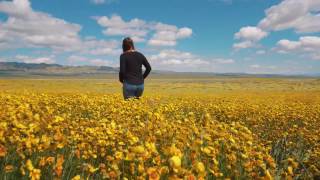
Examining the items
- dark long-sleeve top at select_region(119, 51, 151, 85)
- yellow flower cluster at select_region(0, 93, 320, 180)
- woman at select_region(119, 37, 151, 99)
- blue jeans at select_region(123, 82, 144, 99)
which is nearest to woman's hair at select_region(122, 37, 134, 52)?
woman at select_region(119, 37, 151, 99)

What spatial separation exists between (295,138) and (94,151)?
5.57 metres

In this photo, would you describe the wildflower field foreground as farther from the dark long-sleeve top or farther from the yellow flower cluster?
the dark long-sleeve top

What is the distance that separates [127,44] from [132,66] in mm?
615

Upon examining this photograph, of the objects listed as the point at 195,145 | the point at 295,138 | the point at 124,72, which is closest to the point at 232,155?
the point at 195,145

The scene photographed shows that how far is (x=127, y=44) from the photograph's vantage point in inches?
432

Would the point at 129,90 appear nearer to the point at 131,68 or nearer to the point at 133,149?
the point at 131,68

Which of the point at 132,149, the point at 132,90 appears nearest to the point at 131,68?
the point at 132,90

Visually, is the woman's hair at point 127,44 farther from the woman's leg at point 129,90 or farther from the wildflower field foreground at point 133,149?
the wildflower field foreground at point 133,149

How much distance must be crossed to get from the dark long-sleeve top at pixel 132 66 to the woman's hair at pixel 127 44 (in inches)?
5.6

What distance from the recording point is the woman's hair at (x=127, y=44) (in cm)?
1085

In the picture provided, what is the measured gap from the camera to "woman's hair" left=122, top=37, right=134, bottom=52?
35.6 feet

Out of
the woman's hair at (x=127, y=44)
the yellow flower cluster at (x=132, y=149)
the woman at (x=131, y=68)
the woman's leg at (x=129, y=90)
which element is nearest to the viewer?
the yellow flower cluster at (x=132, y=149)

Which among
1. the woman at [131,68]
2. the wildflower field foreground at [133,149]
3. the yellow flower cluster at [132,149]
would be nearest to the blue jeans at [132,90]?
the woman at [131,68]

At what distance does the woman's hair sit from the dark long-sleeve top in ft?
0.47
